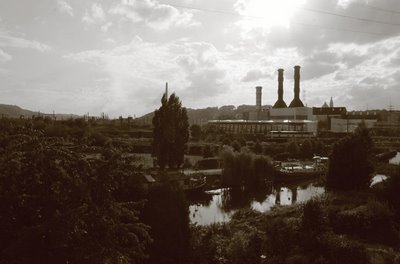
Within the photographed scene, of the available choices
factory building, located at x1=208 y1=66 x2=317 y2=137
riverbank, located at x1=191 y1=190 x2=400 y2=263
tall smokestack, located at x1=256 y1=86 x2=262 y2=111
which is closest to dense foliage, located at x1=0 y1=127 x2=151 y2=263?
riverbank, located at x1=191 y1=190 x2=400 y2=263

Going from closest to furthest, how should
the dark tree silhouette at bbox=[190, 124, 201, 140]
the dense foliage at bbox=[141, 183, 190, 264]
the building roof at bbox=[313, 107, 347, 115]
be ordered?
the dense foliage at bbox=[141, 183, 190, 264] < the dark tree silhouette at bbox=[190, 124, 201, 140] < the building roof at bbox=[313, 107, 347, 115]

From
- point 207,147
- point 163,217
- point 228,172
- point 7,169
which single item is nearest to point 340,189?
point 163,217

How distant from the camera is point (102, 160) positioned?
313 inches

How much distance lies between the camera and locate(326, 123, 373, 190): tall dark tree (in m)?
22.1

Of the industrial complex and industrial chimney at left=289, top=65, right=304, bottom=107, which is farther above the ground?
industrial chimney at left=289, top=65, right=304, bottom=107

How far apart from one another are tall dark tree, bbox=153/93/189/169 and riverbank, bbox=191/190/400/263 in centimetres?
2056

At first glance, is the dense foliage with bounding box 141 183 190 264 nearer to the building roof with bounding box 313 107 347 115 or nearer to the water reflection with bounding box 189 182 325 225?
the water reflection with bounding box 189 182 325 225

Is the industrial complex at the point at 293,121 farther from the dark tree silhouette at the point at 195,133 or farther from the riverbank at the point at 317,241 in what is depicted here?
the riverbank at the point at 317,241

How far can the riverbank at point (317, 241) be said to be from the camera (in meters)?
11.5

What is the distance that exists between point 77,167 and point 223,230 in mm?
11027

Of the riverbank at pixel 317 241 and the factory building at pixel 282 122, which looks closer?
the riverbank at pixel 317 241

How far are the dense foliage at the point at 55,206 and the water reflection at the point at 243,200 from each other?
58.9ft

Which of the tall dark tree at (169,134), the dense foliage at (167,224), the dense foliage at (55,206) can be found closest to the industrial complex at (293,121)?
the tall dark tree at (169,134)

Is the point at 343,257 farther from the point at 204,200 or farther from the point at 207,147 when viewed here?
the point at 207,147
